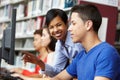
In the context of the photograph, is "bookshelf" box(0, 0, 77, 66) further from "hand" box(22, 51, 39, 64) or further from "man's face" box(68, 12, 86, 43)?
"man's face" box(68, 12, 86, 43)

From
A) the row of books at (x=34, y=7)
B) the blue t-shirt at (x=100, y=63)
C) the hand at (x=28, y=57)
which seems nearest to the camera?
the blue t-shirt at (x=100, y=63)

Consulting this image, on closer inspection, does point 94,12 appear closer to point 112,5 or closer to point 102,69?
point 102,69

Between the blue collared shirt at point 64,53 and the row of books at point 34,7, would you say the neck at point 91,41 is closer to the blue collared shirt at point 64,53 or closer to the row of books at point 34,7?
the blue collared shirt at point 64,53

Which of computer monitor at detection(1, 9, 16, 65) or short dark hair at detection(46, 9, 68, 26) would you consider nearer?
computer monitor at detection(1, 9, 16, 65)

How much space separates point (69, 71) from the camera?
1723mm

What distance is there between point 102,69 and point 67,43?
0.75 m

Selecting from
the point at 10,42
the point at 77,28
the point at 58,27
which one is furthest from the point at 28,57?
the point at 58,27

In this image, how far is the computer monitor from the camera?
173 centimetres

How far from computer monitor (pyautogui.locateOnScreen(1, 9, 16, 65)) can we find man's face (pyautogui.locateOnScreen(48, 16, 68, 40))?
1.15 feet

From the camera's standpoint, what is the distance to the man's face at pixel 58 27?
2.06m

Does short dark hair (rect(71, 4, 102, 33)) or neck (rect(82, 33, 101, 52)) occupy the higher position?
short dark hair (rect(71, 4, 102, 33))

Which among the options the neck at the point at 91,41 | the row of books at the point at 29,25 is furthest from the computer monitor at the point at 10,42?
the row of books at the point at 29,25

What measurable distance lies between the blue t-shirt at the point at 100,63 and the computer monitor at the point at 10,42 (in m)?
0.43

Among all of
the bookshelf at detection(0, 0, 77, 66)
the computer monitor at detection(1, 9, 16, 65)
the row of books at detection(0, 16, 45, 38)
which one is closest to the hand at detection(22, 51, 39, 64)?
the computer monitor at detection(1, 9, 16, 65)
